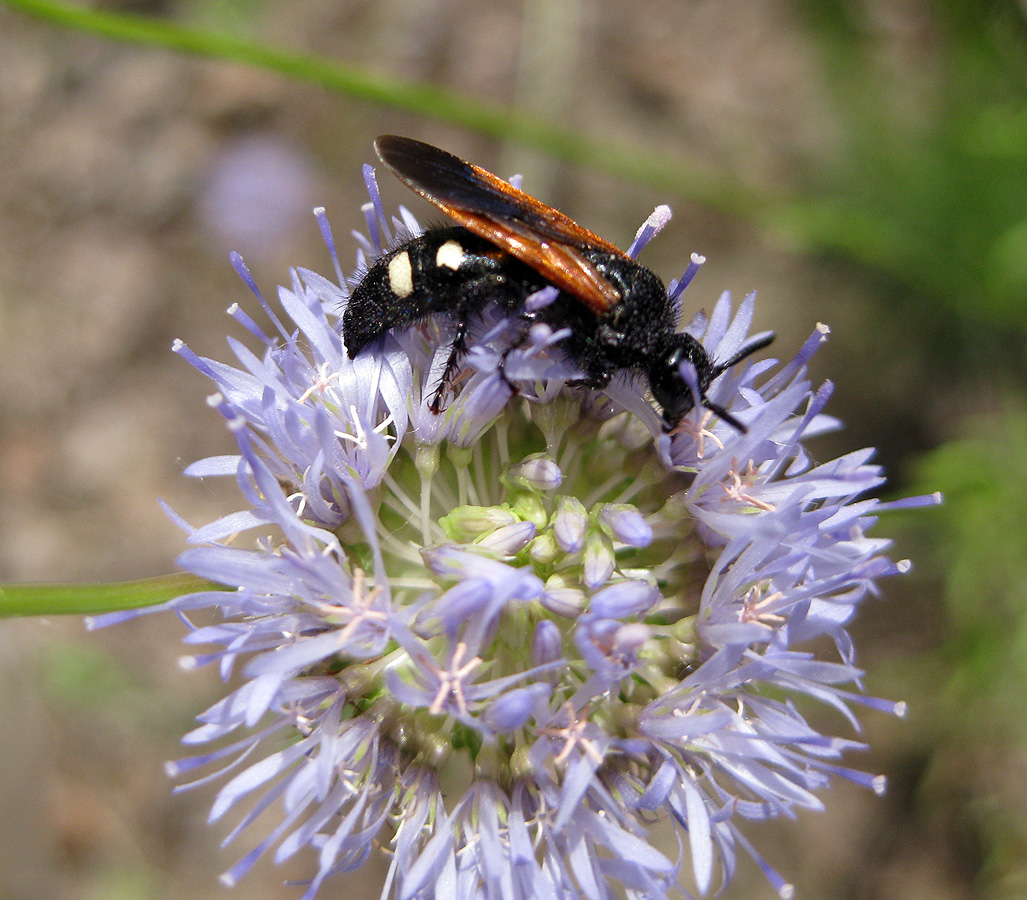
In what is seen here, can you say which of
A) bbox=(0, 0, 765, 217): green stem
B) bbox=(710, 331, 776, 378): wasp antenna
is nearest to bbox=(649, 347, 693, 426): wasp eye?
bbox=(710, 331, 776, 378): wasp antenna

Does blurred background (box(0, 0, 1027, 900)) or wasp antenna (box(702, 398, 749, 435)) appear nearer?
wasp antenna (box(702, 398, 749, 435))

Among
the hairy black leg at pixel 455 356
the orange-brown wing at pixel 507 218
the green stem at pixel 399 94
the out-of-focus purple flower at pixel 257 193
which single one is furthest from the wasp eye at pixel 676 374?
the out-of-focus purple flower at pixel 257 193

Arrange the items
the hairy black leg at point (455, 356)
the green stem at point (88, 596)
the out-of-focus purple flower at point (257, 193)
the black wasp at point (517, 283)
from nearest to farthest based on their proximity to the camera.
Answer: the green stem at point (88, 596)
the black wasp at point (517, 283)
the hairy black leg at point (455, 356)
the out-of-focus purple flower at point (257, 193)

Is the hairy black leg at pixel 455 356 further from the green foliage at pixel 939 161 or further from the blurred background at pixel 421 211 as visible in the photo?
the green foliage at pixel 939 161

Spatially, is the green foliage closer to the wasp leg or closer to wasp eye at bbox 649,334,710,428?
wasp eye at bbox 649,334,710,428

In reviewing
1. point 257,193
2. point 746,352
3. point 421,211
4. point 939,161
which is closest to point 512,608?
point 746,352

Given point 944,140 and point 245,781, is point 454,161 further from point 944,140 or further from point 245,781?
point 944,140

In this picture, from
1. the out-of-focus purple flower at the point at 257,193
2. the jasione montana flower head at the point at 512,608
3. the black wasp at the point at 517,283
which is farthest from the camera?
the out-of-focus purple flower at the point at 257,193
